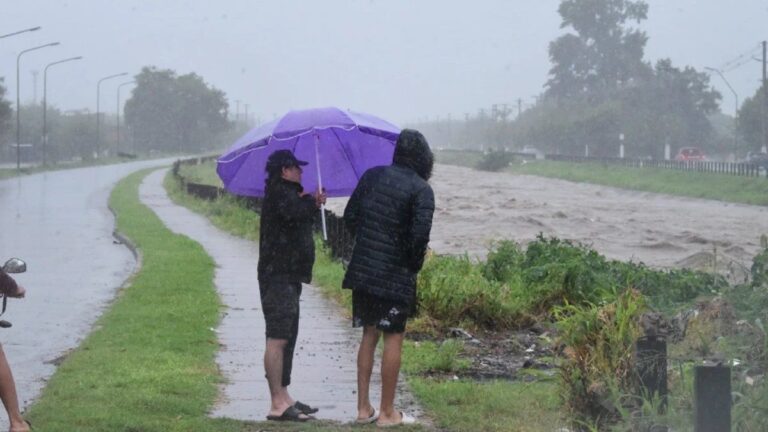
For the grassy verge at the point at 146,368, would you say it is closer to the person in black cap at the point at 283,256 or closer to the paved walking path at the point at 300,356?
the paved walking path at the point at 300,356

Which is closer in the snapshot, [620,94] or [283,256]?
[283,256]

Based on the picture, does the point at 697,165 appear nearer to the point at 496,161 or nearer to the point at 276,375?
the point at 496,161

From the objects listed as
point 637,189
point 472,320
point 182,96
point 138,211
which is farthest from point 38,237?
point 182,96

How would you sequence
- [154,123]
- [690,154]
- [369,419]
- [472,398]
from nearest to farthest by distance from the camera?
1. [369,419]
2. [472,398]
3. [690,154]
4. [154,123]

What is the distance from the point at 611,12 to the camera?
105m

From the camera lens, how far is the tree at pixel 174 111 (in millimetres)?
136750

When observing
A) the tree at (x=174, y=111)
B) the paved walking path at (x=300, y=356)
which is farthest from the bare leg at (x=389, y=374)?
the tree at (x=174, y=111)

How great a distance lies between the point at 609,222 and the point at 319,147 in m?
38.8

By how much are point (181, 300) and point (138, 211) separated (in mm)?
22958

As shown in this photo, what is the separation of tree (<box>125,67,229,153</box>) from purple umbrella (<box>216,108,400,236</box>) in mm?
125469

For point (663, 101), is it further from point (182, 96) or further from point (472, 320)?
point (472, 320)

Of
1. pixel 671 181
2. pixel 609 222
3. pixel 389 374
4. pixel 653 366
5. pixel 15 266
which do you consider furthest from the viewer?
pixel 671 181

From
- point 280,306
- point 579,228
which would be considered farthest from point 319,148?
point 579,228

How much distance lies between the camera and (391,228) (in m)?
8.16
